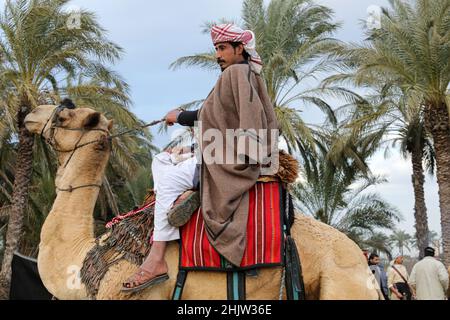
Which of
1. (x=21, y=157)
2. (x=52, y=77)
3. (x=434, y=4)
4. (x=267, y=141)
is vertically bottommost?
(x=267, y=141)

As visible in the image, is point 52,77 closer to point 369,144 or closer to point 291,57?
point 291,57

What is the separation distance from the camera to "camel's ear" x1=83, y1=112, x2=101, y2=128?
495 cm

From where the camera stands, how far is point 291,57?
19.9m

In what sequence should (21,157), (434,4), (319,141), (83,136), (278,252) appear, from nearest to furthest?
(278,252), (83,136), (434,4), (21,157), (319,141)

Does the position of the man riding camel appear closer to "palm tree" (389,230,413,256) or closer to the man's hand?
the man's hand

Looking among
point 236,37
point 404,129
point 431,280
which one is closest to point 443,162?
point 404,129

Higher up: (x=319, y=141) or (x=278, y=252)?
(x=319, y=141)

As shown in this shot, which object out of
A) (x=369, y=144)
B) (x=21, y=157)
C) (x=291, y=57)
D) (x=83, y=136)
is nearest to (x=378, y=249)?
(x=369, y=144)

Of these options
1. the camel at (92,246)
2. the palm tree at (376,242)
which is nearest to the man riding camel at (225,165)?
the camel at (92,246)

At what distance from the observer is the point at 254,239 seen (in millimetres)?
4203

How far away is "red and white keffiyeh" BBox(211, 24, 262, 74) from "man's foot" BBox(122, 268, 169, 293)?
5.03ft

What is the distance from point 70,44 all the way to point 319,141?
329 inches

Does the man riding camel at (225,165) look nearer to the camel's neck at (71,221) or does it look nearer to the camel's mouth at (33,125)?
the camel's neck at (71,221)

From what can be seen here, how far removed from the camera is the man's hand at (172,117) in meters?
4.72
